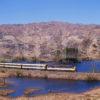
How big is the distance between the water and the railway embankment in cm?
168

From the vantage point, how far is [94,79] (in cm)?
5500

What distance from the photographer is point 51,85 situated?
50.9m

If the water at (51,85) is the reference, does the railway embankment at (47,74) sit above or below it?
above

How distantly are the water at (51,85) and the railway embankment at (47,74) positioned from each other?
5.50 ft

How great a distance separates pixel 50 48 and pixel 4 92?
147 metres

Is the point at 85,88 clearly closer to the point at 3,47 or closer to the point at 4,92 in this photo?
the point at 4,92

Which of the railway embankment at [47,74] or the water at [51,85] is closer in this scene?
the water at [51,85]

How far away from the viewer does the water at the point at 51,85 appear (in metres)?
46.0

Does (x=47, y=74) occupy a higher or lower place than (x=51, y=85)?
higher

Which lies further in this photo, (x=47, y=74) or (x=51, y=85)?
(x=47, y=74)

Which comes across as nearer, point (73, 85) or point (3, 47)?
point (73, 85)

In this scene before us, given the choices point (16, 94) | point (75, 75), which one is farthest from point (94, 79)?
point (16, 94)

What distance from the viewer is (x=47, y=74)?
59094 mm

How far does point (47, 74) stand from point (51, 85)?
27.1 feet
